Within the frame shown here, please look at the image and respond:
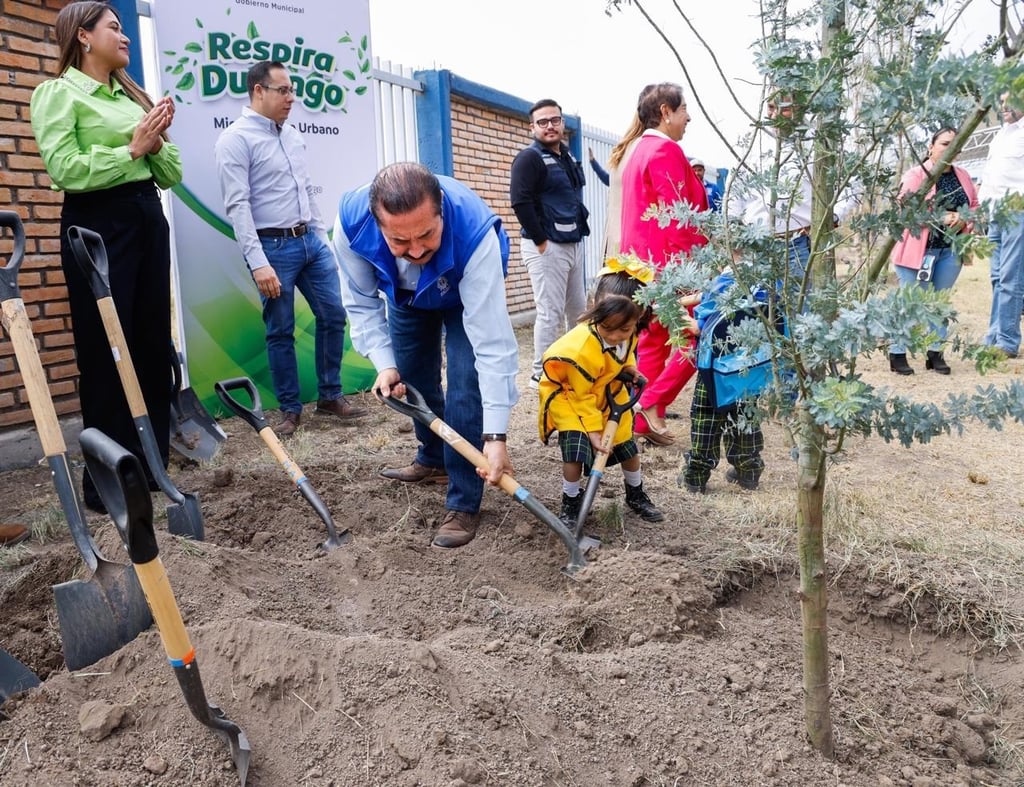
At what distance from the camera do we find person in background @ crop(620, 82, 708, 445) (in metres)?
4.34

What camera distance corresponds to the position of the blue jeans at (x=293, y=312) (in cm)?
512

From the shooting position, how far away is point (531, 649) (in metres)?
2.37

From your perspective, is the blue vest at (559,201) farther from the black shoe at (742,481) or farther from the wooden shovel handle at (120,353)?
the wooden shovel handle at (120,353)

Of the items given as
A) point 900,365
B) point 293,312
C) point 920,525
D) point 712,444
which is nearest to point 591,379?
point 712,444

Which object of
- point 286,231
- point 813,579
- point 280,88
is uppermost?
point 280,88

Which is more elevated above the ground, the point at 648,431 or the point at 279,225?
the point at 279,225

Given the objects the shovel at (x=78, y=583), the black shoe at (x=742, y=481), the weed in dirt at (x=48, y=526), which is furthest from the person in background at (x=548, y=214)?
the shovel at (x=78, y=583)

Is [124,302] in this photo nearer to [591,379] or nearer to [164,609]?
[591,379]

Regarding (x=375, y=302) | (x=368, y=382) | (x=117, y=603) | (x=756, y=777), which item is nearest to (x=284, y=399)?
(x=368, y=382)

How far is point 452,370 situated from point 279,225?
7.40 feet

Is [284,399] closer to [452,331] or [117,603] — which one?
[452,331]

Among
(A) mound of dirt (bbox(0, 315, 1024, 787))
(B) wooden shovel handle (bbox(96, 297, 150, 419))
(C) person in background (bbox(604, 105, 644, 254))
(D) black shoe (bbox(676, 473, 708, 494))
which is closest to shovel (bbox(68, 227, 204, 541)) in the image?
(B) wooden shovel handle (bbox(96, 297, 150, 419))

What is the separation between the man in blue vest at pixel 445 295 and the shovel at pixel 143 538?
53.5 inches

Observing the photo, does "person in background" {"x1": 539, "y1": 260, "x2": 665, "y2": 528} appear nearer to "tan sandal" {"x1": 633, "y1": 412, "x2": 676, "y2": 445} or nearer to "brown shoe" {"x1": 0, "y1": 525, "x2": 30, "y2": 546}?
"tan sandal" {"x1": 633, "y1": 412, "x2": 676, "y2": 445}
